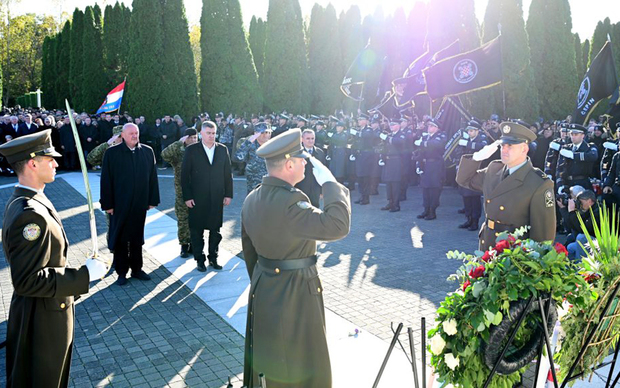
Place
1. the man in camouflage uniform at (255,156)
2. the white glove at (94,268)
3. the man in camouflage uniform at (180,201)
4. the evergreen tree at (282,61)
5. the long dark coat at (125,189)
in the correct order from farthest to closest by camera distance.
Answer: the evergreen tree at (282,61) < the man in camouflage uniform at (180,201) < the man in camouflage uniform at (255,156) < the long dark coat at (125,189) < the white glove at (94,268)

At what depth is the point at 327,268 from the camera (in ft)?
28.5

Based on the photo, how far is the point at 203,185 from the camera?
27.2 feet

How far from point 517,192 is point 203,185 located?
4.52m

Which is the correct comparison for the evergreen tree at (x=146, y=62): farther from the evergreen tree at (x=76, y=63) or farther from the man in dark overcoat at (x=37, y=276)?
the man in dark overcoat at (x=37, y=276)

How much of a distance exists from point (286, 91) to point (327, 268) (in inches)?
927

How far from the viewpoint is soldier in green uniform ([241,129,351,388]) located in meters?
3.54

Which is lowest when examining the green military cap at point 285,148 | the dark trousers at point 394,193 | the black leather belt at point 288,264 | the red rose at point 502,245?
the dark trousers at point 394,193

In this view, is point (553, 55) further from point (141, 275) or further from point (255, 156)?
point (141, 275)

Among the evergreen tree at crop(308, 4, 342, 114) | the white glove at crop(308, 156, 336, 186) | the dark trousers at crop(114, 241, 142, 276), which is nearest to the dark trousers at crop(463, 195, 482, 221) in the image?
the dark trousers at crop(114, 241, 142, 276)

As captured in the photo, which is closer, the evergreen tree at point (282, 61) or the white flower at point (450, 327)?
the white flower at point (450, 327)

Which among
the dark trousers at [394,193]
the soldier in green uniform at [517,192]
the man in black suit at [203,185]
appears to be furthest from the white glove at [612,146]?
the man in black suit at [203,185]

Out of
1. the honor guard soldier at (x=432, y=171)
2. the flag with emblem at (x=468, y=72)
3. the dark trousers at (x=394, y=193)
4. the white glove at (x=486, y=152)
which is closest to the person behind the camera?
the white glove at (x=486, y=152)

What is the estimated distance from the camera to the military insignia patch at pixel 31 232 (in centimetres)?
331

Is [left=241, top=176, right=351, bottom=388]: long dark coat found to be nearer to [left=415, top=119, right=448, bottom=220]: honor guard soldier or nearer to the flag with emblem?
the flag with emblem
